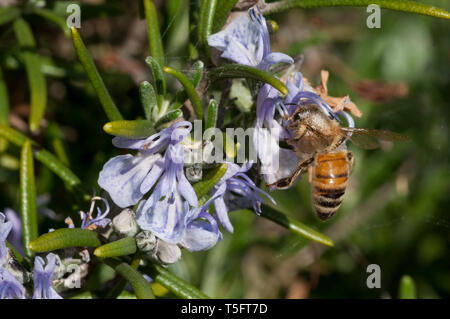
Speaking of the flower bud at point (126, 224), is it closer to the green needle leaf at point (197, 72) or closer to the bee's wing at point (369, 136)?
the green needle leaf at point (197, 72)

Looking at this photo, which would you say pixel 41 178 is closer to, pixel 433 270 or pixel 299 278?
pixel 299 278

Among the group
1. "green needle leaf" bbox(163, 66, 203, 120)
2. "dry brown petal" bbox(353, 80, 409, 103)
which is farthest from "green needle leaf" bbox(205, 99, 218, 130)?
"dry brown petal" bbox(353, 80, 409, 103)

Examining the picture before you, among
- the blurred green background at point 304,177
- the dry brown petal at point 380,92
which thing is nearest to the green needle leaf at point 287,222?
the blurred green background at point 304,177

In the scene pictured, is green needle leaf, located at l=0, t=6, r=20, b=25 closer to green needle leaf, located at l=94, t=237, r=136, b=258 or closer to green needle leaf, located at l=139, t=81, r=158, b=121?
green needle leaf, located at l=139, t=81, r=158, b=121

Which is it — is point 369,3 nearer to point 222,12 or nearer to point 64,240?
point 222,12

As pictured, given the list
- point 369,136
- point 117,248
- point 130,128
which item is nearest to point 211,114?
point 130,128
